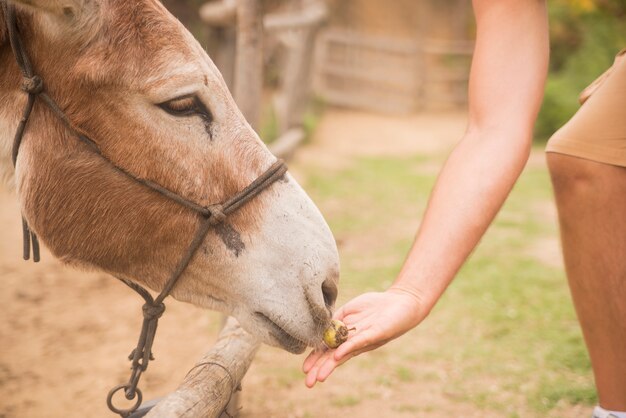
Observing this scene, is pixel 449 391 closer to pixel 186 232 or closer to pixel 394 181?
pixel 186 232

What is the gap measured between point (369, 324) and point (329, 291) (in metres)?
0.15

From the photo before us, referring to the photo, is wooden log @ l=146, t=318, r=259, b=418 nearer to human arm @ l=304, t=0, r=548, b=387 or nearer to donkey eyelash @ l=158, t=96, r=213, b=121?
human arm @ l=304, t=0, r=548, b=387

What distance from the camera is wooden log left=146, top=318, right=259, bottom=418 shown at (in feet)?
5.03

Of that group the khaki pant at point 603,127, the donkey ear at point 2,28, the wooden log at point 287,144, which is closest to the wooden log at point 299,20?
the wooden log at point 287,144

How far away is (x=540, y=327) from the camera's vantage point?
12.1 ft

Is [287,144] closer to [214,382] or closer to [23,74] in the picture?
[214,382]

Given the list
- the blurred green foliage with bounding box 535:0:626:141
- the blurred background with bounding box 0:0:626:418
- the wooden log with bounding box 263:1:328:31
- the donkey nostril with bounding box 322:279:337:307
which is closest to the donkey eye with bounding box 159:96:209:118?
the donkey nostril with bounding box 322:279:337:307

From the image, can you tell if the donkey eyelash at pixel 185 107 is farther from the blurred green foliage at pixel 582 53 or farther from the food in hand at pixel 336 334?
the blurred green foliage at pixel 582 53

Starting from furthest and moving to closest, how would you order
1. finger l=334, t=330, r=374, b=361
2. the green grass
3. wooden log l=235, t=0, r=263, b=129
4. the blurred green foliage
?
the blurred green foliage → wooden log l=235, t=0, r=263, b=129 → the green grass → finger l=334, t=330, r=374, b=361

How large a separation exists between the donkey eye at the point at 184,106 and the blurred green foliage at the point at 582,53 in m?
9.50

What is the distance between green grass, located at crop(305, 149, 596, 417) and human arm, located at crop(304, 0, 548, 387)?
1549 millimetres

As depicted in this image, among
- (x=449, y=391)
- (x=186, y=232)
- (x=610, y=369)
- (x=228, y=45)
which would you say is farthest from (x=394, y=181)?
(x=186, y=232)

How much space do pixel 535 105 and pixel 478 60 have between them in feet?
0.66

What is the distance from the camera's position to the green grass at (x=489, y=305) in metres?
3.00
